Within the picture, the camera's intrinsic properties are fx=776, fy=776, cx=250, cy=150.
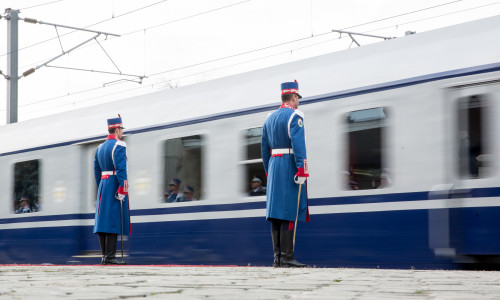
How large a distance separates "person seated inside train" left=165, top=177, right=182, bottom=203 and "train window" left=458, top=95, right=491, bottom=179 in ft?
14.6

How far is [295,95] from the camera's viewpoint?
7.98 metres

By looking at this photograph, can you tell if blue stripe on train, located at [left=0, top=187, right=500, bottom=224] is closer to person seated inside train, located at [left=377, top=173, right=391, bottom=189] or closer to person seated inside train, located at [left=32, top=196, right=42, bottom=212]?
person seated inside train, located at [left=377, top=173, right=391, bottom=189]

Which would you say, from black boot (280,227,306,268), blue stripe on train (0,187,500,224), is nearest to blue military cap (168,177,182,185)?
blue stripe on train (0,187,500,224)

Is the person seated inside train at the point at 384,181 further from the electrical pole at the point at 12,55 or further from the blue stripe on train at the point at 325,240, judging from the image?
the electrical pole at the point at 12,55

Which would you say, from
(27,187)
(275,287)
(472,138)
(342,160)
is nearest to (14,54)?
(27,187)

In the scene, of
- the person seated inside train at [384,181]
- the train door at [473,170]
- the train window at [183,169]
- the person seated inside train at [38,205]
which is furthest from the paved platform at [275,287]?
the person seated inside train at [38,205]

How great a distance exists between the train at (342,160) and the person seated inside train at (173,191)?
0.10 m

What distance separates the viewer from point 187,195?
420 inches

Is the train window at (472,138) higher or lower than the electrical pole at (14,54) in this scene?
lower

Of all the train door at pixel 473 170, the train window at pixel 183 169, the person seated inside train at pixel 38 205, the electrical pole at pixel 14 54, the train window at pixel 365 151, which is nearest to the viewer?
the train door at pixel 473 170

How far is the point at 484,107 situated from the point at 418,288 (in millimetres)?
3394

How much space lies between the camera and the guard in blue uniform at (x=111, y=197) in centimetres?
991

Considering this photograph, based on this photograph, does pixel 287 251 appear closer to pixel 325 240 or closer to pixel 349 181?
Result: pixel 325 240

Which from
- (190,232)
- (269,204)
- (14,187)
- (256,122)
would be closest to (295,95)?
(269,204)
